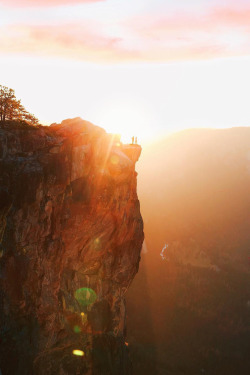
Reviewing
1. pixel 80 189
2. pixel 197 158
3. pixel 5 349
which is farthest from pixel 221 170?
pixel 5 349

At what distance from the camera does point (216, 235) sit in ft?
287

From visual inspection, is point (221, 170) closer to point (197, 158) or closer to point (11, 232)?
point (197, 158)

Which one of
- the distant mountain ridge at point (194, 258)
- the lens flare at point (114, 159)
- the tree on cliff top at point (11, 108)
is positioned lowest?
the distant mountain ridge at point (194, 258)

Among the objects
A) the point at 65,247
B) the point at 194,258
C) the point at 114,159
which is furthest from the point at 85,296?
the point at 194,258

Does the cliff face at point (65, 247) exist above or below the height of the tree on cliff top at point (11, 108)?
below

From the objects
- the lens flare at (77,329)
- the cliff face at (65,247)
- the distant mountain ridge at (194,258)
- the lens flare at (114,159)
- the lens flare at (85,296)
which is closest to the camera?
the cliff face at (65,247)

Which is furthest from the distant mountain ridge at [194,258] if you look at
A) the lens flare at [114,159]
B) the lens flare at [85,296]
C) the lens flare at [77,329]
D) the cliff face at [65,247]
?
the lens flare at [114,159]

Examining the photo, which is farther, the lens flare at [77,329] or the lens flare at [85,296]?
the lens flare at [85,296]

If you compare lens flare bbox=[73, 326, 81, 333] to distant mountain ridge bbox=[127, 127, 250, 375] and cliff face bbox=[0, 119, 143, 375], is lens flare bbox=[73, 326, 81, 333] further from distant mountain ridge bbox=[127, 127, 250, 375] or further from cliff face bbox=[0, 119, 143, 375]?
distant mountain ridge bbox=[127, 127, 250, 375]

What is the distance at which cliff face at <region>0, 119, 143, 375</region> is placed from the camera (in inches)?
875

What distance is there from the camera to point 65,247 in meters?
25.8

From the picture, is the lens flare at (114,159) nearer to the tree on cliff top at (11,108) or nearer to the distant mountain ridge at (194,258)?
the tree on cliff top at (11,108)

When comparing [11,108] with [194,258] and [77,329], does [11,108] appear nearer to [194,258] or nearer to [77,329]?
[77,329]

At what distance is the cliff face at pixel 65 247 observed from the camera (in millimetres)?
22219
